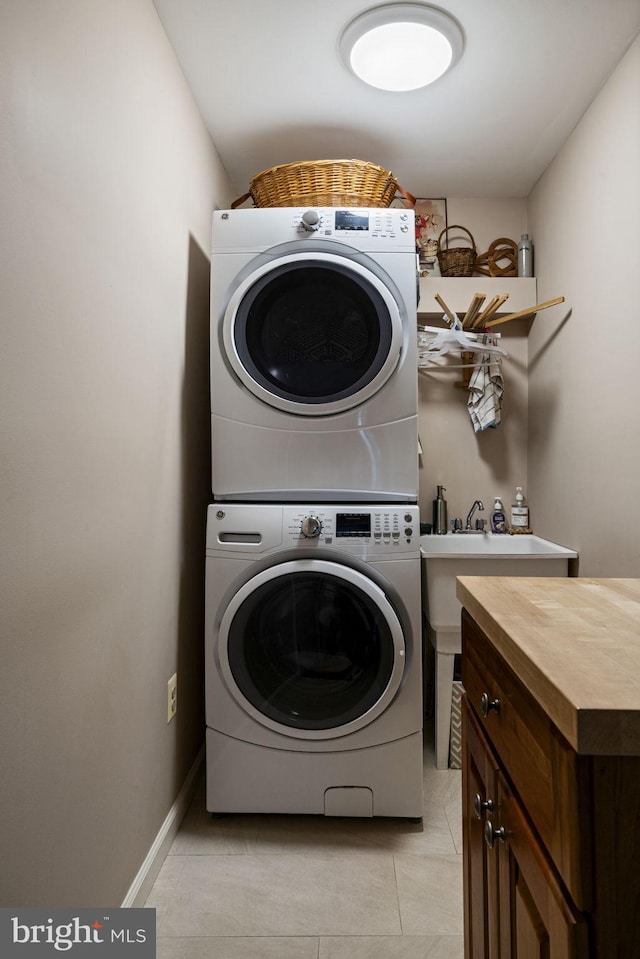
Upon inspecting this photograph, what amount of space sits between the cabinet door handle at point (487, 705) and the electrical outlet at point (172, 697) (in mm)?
1091

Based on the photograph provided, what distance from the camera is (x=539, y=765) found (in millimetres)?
640

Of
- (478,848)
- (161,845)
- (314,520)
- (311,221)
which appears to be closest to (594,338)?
(311,221)

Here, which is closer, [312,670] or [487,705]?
[487,705]

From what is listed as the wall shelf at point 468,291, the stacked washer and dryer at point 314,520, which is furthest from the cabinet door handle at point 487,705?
the wall shelf at point 468,291

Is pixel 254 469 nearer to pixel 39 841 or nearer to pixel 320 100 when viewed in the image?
pixel 39 841

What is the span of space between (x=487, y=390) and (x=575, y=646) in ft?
6.40

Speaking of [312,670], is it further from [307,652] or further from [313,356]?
[313,356]

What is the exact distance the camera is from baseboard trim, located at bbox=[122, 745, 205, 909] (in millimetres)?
1422

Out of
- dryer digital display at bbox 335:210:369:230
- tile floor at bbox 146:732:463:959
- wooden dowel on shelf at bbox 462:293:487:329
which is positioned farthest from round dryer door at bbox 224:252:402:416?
tile floor at bbox 146:732:463:959

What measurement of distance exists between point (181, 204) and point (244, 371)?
548mm

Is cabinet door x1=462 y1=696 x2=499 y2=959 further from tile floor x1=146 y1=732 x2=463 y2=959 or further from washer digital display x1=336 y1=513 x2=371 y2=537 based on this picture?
washer digital display x1=336 y1=513 x2=371 y2=537

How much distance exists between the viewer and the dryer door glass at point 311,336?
1.81m

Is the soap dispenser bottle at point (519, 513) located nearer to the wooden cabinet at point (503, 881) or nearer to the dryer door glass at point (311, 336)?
the dryer door glass at point (311, 336)

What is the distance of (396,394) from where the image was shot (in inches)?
71.7
